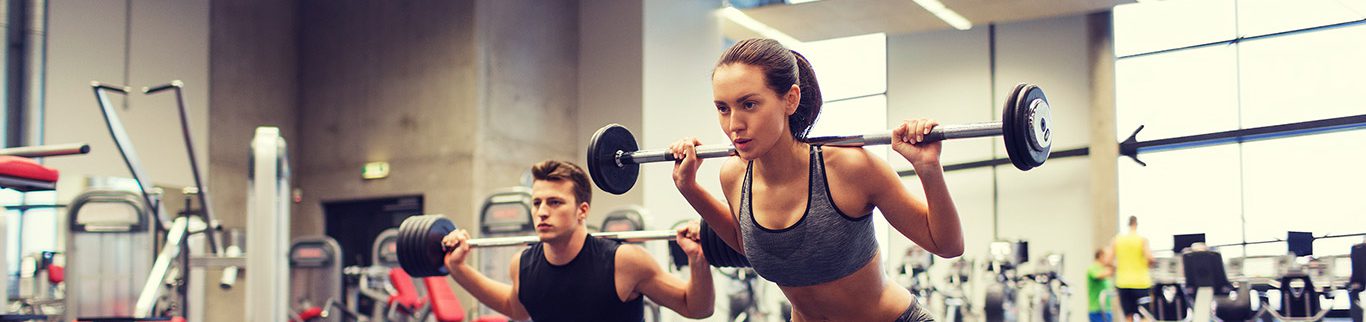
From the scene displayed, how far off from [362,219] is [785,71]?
343 inches

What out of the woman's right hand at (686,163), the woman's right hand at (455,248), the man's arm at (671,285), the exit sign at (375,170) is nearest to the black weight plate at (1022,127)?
the woman's right hand at (686,163)

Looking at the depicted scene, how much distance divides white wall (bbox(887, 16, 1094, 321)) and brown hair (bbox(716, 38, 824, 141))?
979 cm

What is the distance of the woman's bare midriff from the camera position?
2045mm

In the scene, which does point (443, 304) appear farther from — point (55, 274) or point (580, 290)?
point (580, 290)

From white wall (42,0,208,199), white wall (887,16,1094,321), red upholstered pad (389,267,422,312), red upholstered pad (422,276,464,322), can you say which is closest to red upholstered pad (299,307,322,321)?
red upholstered pad (389,267,422,312)

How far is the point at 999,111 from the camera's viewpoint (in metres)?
12.0

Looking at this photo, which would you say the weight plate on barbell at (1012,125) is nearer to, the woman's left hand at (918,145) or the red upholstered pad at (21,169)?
the woman's left hand at (918,145)

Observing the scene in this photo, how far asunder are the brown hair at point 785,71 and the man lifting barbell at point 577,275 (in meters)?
0.95

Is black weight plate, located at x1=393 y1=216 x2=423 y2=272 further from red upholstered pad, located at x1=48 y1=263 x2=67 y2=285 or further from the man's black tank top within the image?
red upholstered pad, located at x1=48 y1=263 x2=67 y2=285

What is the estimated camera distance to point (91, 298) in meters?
6.62

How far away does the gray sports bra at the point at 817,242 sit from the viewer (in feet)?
6.53

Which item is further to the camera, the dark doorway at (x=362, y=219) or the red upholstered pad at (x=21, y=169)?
the dark doorway at (x=362, y=219)

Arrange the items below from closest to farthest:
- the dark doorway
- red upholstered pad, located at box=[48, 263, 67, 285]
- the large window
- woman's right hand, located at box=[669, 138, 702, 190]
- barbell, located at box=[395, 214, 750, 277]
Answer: woman's right hand, located at box=[669, 138, 702, 190] → barbell, located at box=[395, 214, 750, 277] → red upholstered pad, located at box=[48, 263, 67, 285] → the large window → the dark doorway

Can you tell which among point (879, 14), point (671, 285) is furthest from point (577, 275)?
point (879, 14)
